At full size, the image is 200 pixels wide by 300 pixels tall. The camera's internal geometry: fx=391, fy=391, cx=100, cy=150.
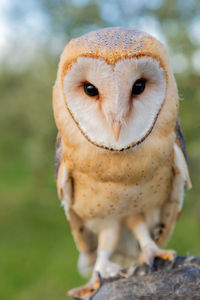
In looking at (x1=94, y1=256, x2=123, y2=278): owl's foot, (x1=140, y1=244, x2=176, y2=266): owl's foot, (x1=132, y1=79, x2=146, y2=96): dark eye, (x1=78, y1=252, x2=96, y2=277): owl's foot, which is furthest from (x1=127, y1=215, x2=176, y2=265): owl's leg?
(x1=132, y1=79, x2=146, y2=96): dark eye

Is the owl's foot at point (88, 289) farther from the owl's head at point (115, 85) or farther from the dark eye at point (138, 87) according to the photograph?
the dark eye at point (138, 87)

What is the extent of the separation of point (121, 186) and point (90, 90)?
0.36m

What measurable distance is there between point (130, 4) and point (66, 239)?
3081 mm

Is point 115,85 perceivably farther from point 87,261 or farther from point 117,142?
point 87,261

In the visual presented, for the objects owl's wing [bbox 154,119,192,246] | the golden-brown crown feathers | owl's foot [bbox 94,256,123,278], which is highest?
the golden-brown crown feathers

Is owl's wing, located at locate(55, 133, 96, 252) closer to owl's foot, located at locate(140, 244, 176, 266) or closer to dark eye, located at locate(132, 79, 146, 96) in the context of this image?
owl's foot, located at locate(140, 244, 176, 266)

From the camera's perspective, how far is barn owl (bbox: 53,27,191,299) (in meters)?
1.01

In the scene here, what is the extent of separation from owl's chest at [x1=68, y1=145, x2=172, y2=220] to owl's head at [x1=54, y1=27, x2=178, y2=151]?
0.09 meters

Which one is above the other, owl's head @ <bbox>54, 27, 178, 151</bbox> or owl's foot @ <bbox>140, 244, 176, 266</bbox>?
owl's head @ <bbox>54, 27, 178, 151</bbox>

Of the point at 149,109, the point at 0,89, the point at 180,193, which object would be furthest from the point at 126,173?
the point at 0,89

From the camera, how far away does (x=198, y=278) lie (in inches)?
46.3

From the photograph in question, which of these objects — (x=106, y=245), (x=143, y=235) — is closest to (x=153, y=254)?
(x=143, y=235)

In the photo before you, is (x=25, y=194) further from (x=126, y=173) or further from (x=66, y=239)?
(x=126, y=173)

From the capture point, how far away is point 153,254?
1.44 metres
